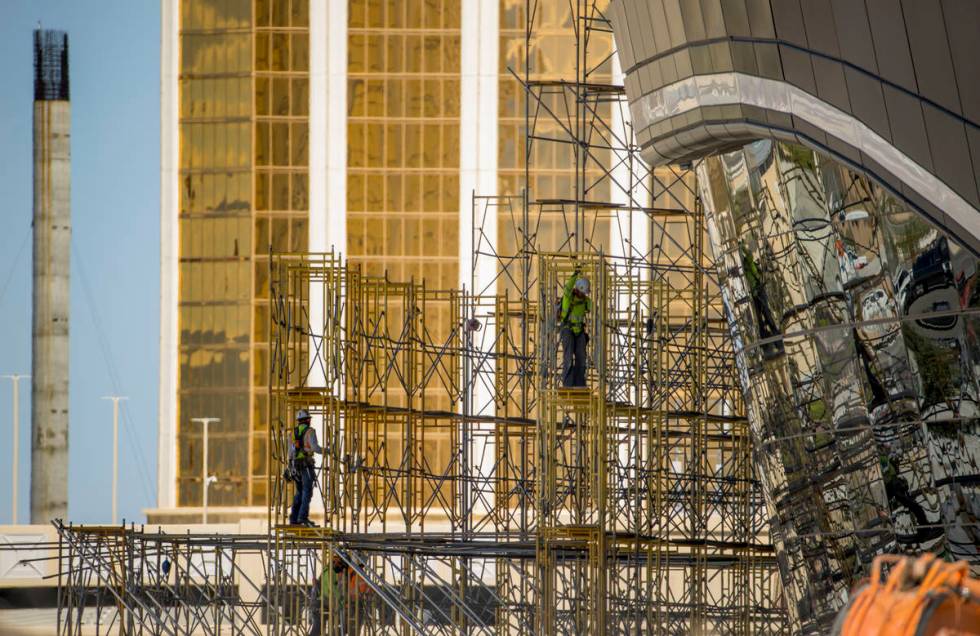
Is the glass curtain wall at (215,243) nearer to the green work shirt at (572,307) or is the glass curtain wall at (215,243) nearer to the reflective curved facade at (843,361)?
the green work shirt at (572,307)

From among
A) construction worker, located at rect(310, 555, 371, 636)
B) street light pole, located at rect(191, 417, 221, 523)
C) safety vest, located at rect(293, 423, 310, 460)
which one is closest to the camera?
construction worker, located at rect(310, 555, 371, 636)

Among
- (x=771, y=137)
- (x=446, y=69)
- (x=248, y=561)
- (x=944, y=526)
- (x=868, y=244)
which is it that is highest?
(x=446, y=69)

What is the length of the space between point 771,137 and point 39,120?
50.7m

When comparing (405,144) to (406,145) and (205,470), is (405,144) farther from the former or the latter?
(205,470)

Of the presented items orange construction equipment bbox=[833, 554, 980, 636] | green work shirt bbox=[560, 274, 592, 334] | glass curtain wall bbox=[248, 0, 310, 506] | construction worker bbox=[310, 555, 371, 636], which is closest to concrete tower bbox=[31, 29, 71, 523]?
glass curtain wall bbox=[248, 0, 310, 506]

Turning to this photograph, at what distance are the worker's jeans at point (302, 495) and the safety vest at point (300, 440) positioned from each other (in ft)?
0.50

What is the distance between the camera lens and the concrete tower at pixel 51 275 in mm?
62406

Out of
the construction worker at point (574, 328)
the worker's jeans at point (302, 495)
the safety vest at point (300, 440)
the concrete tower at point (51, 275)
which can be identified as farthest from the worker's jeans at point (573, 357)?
the concrete tower at point (51, 275)

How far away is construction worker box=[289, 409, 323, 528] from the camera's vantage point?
25219mm

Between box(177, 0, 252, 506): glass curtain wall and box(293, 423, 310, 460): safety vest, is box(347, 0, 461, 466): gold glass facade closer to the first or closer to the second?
box(177, 0, 252, 506): glass curtain wall

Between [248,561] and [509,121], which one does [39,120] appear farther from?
[248,561]

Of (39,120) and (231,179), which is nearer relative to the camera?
(231,179)

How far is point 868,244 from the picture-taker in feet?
53.7

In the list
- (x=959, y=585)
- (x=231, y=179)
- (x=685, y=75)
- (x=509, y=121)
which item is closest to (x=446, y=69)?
(x=509, y=121)
